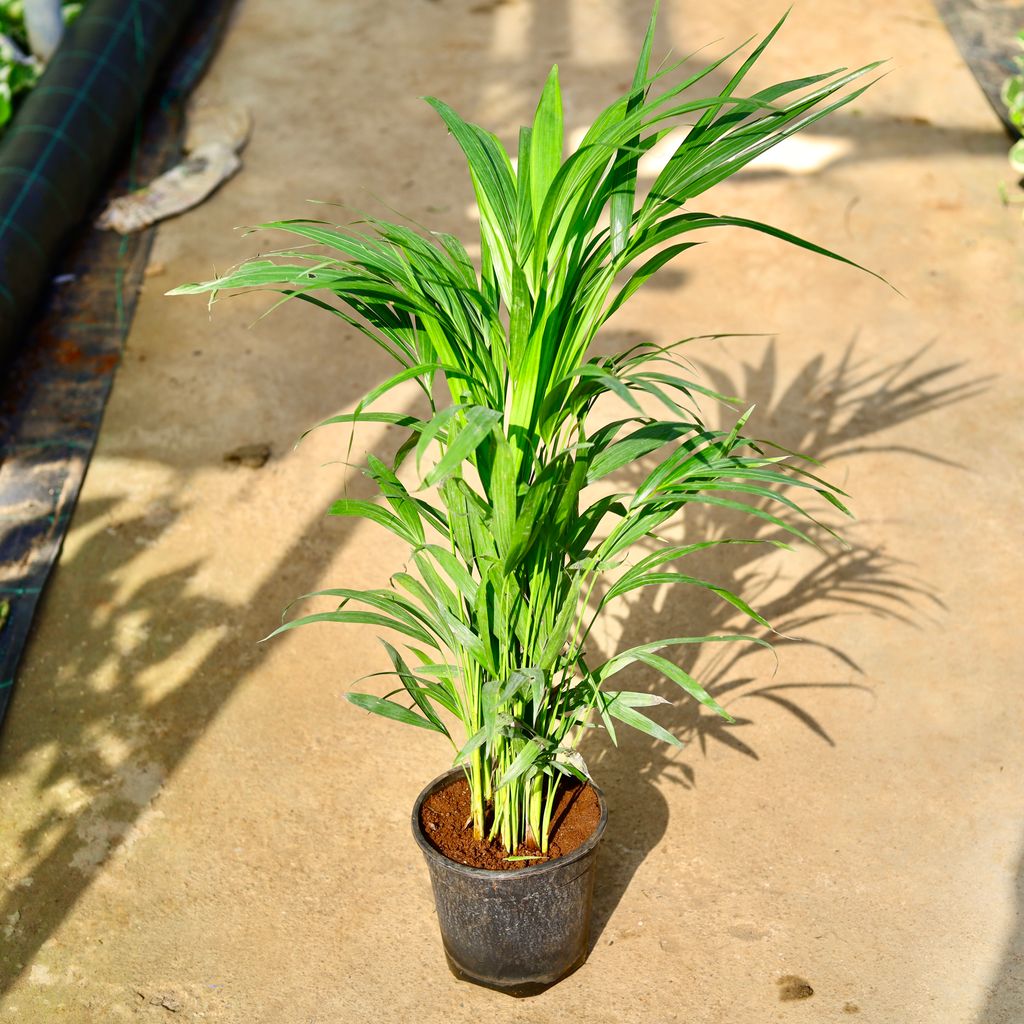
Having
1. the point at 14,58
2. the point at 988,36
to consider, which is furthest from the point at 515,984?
the point at 988,36

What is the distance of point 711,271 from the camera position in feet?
14.5

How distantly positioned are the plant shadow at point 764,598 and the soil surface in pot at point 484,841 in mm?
320

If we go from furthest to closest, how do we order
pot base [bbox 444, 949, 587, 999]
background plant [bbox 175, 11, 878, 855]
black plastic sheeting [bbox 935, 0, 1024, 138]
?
black plastic sheeting [bbox 935, 0, 1024, 138]
pot base [bbox 444, 949, 587, 999]
background plant [bbox 175, 11, 878, 855]

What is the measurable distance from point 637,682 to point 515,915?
0.93 metres

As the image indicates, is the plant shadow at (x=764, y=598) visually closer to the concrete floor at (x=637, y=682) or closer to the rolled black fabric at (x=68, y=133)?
the concrete floor at (x=637, y=682)

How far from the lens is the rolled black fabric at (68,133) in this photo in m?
4.04

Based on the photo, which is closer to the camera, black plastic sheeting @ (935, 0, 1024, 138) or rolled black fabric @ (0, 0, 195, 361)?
rolled black fabric @ (0, 0, 195, 361)

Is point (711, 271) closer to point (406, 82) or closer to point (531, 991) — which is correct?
point (406, 82)

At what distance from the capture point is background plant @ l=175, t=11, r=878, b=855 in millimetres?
1754

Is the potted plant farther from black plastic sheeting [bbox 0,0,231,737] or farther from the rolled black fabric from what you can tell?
the rolled black fabric

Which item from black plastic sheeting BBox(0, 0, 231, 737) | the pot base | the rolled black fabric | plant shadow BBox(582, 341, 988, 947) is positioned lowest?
plant shadow BBox(582, 341, 988, 947)

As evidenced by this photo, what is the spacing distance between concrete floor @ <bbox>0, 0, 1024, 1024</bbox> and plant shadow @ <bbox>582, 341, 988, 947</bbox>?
0.01m

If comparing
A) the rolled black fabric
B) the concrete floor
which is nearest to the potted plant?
the concrete floor

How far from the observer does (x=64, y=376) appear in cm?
399
